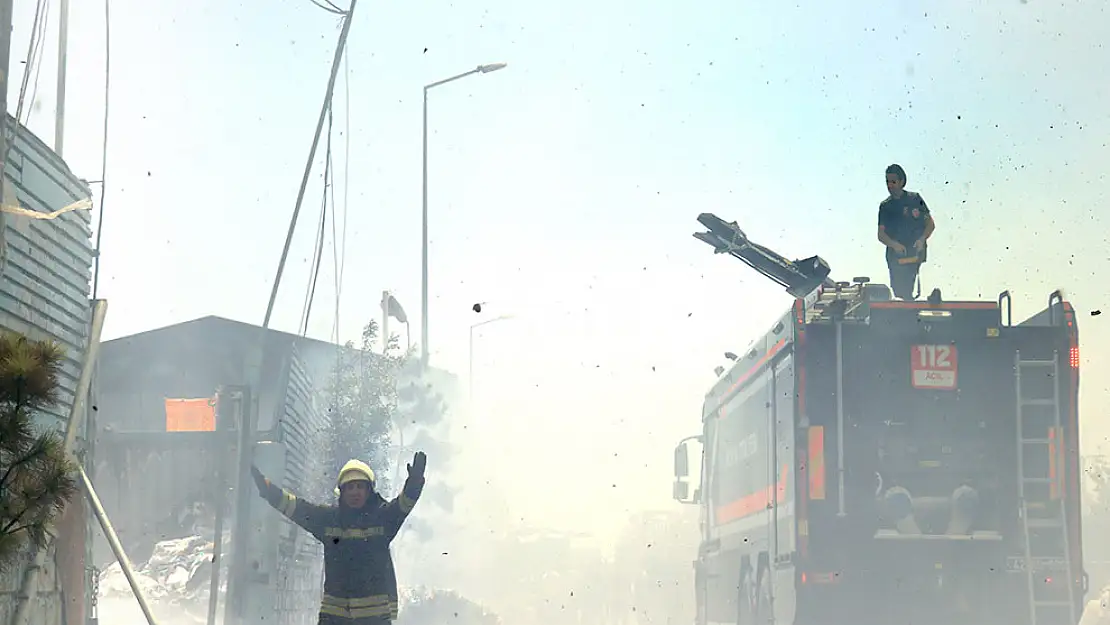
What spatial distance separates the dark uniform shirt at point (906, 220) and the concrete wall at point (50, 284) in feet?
23.4

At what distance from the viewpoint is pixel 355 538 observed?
7961 mm

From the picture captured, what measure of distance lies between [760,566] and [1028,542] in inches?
106

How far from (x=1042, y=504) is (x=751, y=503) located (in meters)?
3.15

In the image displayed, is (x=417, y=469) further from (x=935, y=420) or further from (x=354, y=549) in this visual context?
(x=935, y=420)

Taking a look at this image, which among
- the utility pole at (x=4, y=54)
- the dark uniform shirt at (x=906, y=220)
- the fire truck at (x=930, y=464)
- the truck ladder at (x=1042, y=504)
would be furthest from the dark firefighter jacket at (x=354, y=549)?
the dark uniform shirt at (x=906, y=220)

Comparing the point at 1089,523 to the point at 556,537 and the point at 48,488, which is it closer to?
the point at 556,537

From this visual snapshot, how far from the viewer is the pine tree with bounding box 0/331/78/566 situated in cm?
612

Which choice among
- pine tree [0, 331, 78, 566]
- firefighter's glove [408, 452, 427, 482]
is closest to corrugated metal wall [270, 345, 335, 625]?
firefighter's glove [408, 452, 427, 482]

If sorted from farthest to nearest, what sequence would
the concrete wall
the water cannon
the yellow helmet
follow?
the water cannon
the concrete wall
the yellow helmet

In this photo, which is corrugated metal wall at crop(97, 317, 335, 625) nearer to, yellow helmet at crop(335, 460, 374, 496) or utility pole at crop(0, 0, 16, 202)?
utility pole at crop(0, 0, 16, 202)

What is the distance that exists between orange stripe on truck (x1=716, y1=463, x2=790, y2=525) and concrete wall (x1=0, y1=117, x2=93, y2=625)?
18.4ft

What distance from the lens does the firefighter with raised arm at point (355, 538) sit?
7.89 metres

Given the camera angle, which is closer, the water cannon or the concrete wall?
the concrete wall

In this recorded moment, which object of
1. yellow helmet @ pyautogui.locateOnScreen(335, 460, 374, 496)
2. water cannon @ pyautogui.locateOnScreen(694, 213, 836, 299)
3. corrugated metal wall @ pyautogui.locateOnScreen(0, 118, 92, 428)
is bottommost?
yellow helmet @ pyautogui.locateOnScreen(335, 460, 374, 496)
